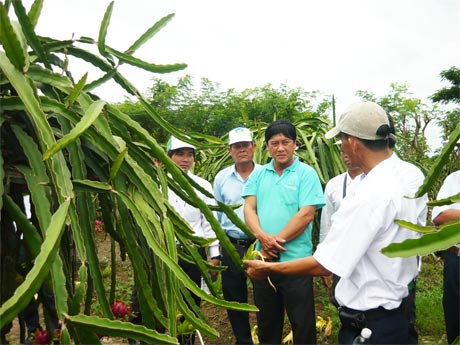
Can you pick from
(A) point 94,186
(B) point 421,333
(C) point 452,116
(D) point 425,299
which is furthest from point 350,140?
(C) point 452,116

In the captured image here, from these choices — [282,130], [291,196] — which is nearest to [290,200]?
[291,196]

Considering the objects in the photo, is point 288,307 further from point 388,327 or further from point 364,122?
point 364,122

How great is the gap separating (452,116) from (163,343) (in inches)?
627

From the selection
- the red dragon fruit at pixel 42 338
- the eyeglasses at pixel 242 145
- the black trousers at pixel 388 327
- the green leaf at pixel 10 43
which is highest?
the green leaf at pixel 10 43

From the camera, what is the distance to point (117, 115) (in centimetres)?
100

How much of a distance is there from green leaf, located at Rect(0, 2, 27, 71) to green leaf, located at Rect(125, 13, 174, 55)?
356 millimetres

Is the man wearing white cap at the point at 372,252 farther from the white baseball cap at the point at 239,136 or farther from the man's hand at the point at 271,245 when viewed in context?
the white baseball cap at the point at 239,136

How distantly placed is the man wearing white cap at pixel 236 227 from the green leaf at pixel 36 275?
2.17m

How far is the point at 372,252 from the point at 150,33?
1.00 metres

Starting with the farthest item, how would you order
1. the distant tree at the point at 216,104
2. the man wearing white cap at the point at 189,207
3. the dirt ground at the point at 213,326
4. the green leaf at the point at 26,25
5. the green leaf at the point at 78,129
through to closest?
the distant tree at the point at 216,104 < the dirt ground at the point at 213,326 < the man wearing white cap at the point at 189,207 < the green leaf at the point at 26,25 < the green leaf at the point at 78,129

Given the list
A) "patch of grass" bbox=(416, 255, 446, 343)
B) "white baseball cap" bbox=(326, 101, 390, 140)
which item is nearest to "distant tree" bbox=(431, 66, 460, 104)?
"patch of grass" bbox=(416, 255, 446, 343)

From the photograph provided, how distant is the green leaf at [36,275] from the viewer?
2.14 feet

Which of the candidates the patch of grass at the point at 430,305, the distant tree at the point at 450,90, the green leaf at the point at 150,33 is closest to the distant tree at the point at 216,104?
the distant tree at the point at 450,90

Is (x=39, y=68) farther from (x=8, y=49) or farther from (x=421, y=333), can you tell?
(x=421, y=333)
